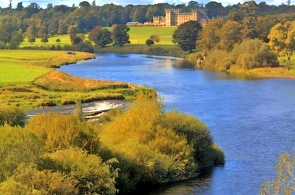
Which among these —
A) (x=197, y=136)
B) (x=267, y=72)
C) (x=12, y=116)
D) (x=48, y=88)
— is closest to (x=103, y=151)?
(x=197, y=136)

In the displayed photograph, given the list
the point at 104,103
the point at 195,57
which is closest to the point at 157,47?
the point at 195,57

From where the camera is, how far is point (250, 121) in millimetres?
56594

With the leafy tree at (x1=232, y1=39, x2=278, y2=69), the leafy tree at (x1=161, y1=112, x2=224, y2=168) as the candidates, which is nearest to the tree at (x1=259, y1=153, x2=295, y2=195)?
the leafy tree at (x1=161, y1=112, x2=224, y2=168)

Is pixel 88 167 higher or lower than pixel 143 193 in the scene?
higher

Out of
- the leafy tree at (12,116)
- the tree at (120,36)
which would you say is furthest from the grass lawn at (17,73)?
the tree at (120,36)

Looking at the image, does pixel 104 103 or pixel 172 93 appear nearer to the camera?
pixel 104 103

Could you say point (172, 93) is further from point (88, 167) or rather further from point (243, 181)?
point (88, 167)

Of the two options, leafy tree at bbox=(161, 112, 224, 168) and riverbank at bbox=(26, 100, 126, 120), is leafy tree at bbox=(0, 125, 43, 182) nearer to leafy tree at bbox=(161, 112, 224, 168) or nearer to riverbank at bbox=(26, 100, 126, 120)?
leafy tree at bbox=(161, 112, 224, 168)

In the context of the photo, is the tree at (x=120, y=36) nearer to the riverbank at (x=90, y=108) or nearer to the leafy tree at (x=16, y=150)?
the riverbank at (x=90, y=108)

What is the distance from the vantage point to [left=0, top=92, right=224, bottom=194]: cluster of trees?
29.0m

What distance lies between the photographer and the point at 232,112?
61500 mm

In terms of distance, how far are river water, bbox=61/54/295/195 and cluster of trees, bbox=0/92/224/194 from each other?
1.58 meters

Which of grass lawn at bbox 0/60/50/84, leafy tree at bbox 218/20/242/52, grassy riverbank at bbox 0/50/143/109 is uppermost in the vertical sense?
leafy tree at bbox 218/20/242/52

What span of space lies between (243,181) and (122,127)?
8615 millimetres
